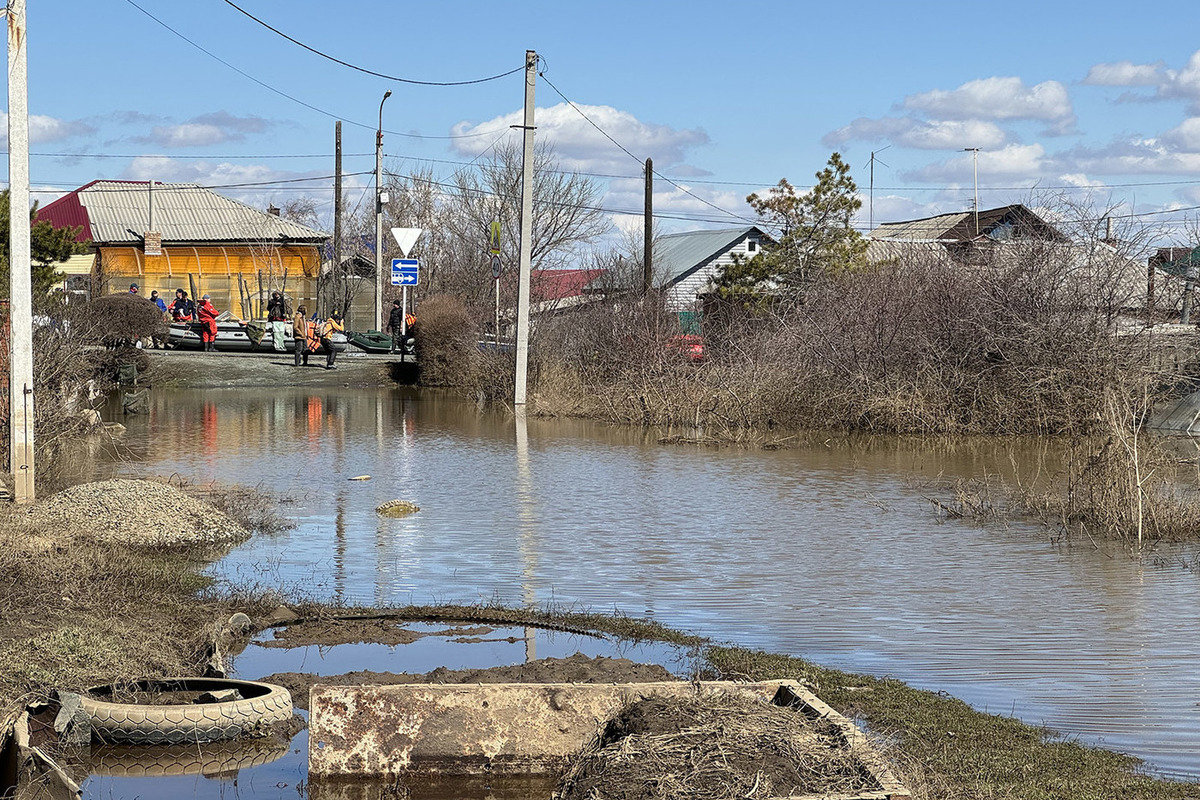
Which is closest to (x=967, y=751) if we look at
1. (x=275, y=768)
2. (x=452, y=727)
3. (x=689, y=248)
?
(x=452, y=727)

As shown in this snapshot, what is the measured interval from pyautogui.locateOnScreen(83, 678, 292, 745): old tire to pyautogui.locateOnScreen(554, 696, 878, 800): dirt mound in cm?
233

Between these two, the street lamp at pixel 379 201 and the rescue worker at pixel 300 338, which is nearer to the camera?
the rescue worker at pixel 300 338

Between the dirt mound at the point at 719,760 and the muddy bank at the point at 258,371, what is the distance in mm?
33272

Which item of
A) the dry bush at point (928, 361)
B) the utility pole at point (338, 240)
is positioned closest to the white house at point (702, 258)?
the utility pole at point (338, 240)

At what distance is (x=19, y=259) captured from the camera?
13.9m

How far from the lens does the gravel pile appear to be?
12.2 meters

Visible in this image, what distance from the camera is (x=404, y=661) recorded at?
28.4 ft

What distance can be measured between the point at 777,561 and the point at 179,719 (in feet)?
22.1

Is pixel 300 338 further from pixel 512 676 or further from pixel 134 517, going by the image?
pixel 512 676

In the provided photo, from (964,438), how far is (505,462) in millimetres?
8665

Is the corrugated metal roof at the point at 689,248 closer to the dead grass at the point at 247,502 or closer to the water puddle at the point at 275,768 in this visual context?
the dead grass at the point at 247,502

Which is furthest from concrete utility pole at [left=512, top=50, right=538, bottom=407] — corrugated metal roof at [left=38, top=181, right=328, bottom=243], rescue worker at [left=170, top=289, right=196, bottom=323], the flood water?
corrugated metal roof at [left=38, top=181, right=328, bottom=243]

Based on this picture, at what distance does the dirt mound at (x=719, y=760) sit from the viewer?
15.1 ft

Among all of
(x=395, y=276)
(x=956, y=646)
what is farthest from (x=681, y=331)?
(x=956, y=646)
